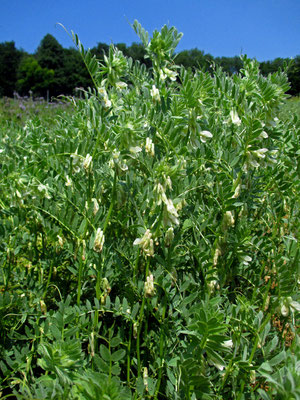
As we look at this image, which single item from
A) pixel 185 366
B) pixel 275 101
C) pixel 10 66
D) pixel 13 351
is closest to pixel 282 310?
pixel 185 366

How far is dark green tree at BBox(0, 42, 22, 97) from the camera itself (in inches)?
2103

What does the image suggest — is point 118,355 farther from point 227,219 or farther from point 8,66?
point 8,66

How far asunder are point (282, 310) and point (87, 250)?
33.0 inches

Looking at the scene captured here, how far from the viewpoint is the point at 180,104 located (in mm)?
1495

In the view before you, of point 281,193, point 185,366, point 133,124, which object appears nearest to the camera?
point 185,366

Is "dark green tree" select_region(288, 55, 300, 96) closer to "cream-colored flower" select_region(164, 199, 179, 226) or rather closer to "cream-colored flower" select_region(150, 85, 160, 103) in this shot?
"cream-colored flower" select_region(150, 85, 160, 103)

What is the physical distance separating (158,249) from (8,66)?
60.5 meters

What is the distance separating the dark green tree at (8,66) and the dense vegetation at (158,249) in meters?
57.9

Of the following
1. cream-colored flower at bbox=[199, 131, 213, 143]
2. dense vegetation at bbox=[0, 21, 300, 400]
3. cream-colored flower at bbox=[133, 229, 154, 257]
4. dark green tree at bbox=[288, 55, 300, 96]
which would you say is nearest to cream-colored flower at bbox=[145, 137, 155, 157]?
dense vegetation at bbox=[0, 21, 300, 400]

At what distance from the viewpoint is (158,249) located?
1.56 metres

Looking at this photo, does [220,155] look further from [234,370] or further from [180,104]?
[234,370]

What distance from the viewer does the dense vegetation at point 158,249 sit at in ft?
3.84

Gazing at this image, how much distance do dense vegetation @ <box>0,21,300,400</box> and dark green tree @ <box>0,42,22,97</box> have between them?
57944 mm

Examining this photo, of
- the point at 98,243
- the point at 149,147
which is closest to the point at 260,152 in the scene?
the point at 149,147
